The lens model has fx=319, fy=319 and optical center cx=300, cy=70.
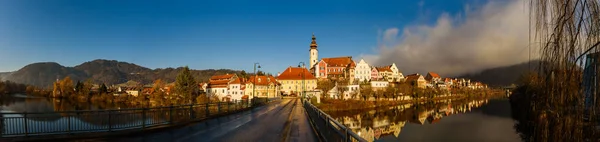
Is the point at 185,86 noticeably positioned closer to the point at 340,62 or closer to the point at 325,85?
the point at 325,85

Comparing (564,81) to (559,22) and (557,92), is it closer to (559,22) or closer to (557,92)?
(557,92)

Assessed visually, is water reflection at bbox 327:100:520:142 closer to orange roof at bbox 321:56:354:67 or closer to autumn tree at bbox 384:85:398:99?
autumn tree at bbox 384:85:398:99

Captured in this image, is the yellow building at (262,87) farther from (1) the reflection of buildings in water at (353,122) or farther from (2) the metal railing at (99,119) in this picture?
(2) the metal railing at (99,119)

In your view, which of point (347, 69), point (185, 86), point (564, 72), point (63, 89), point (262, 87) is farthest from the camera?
point (347, 69)

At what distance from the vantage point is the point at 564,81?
10.4 ft

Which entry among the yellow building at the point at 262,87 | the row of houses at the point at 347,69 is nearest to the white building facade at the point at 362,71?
the row of houses at the point at 347,69

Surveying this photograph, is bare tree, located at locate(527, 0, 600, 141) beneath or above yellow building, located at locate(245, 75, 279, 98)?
above

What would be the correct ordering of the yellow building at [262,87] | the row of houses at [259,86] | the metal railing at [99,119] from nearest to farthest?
the metal railing at [99,119], the row of houses at [259,86], the yellow building at [262,87]

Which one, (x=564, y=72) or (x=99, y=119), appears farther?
(x=99, y=119)

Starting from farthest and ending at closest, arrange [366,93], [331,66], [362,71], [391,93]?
1. [331,66]
2. [362,71]
3. [391,93]
4. [366,93]

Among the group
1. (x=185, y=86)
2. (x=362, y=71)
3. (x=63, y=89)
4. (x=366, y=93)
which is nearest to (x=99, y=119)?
(x=185, y=86)

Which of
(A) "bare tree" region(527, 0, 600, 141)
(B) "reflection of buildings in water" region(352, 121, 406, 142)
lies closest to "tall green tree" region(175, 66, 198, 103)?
(B) "reflection of buildings in water" region(352, 121, 406, 142)

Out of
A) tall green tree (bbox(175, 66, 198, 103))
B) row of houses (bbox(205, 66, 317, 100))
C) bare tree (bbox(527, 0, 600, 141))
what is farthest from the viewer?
row of houses (bbox(205, 66, 317, 100))

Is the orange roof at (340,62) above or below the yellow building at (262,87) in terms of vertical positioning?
above
